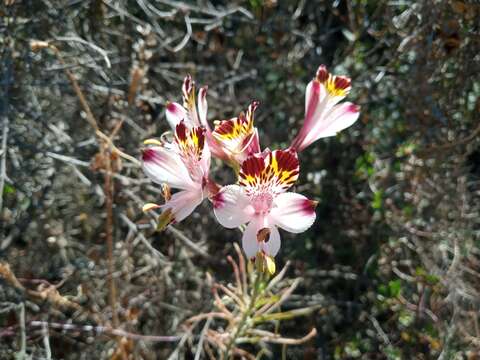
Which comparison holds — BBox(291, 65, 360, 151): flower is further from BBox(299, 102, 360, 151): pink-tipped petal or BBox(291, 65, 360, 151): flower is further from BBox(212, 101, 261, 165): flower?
BBox(212, 101, 261, 165): flower

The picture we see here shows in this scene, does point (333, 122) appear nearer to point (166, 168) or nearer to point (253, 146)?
point (253, 146)

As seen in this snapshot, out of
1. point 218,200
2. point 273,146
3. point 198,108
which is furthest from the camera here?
point 273,146

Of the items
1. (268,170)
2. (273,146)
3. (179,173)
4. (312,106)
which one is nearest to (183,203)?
(179,173)

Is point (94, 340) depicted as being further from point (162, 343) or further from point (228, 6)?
point (228, 6)

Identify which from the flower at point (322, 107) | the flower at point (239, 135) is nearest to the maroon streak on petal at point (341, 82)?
the flower at point (322, 107)

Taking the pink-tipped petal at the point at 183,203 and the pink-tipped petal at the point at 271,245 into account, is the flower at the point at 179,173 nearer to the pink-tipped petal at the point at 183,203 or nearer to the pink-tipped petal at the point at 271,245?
the pink-tipped petal at the point at 183,203
